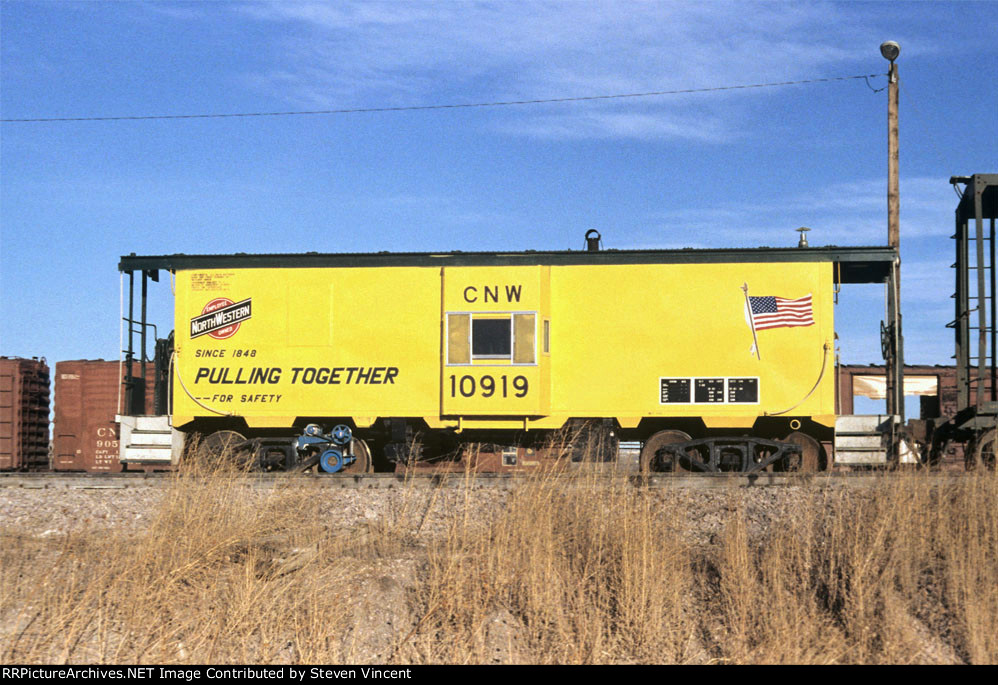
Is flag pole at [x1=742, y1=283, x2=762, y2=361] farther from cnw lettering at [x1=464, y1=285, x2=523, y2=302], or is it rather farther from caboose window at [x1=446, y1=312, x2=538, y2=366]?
cnw lettering at [x1=464, y1=285, x2=523, y2=302]

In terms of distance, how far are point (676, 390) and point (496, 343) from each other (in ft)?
8.35

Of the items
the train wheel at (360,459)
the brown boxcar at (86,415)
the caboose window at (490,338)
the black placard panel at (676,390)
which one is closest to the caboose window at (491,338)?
the caboose window at (490,338)

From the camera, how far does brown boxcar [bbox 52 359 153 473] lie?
1953 cm

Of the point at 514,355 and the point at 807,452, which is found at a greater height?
the point at 514,355

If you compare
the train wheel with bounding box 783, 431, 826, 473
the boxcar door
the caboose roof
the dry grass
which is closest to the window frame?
the boxcar door

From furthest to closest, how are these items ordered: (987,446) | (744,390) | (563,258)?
1. (987,446)
2. (563,258)
3. (744,390)

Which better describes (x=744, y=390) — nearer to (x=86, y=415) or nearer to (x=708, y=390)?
(x=708, y=390)

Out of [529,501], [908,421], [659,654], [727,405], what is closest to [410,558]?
[529,501]

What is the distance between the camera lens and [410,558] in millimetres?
8680

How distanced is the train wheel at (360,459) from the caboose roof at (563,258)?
2536mm

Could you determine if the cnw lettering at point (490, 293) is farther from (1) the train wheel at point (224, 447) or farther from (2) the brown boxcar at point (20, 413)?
(2) the brown boxcar at point (20, 413)

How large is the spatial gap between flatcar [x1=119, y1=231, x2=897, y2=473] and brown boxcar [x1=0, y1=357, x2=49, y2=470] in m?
7.84

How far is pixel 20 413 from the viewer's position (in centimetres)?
1962

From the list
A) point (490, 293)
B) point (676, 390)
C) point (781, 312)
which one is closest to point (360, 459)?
point (490, 293)
